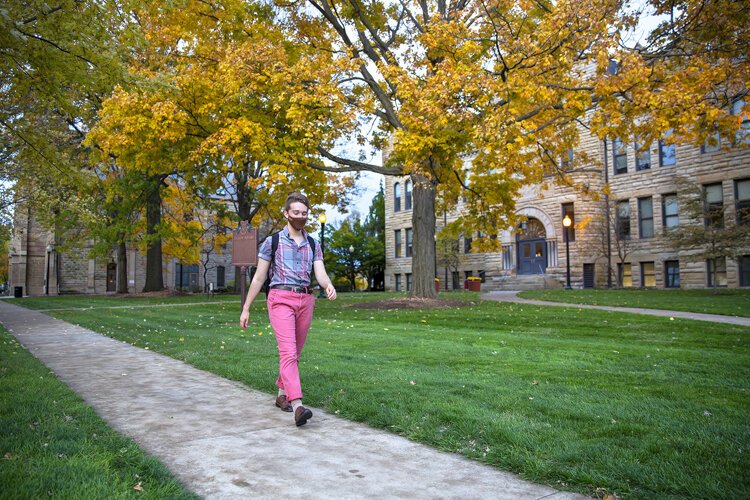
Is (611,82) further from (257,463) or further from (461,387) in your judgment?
(257,463)

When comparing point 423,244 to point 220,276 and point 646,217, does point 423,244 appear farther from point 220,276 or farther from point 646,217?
point 220,276

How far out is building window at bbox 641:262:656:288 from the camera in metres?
29.4

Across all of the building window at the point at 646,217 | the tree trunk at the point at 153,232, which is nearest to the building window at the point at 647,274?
the building window at the point at 646,217

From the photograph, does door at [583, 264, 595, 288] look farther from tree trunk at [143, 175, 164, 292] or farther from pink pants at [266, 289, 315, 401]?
pink pants at [266, 289, 315, 401]

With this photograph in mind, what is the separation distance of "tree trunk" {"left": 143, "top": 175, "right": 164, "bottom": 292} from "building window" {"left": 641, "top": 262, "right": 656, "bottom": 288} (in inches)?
952

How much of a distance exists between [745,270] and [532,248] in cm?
1134

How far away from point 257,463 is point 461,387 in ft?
8.42

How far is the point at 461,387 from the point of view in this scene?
18.7 feet

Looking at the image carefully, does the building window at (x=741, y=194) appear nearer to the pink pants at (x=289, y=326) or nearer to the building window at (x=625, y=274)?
the building window at (x=625, y=274)

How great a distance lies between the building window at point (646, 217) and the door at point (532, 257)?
5.28 metres

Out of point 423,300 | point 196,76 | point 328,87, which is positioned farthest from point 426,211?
point 196,76

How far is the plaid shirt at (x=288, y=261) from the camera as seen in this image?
202 inches

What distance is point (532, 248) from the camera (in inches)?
1345

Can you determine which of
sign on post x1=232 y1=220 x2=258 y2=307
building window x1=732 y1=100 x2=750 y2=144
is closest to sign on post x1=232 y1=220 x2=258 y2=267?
sign on post x1=232 y1=220 x2=258 y2=307
